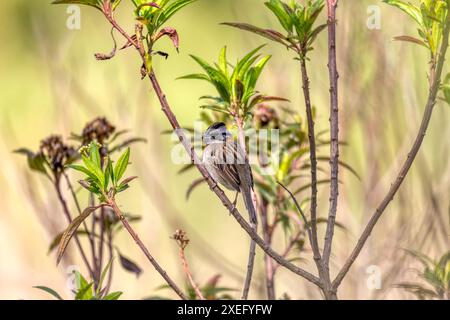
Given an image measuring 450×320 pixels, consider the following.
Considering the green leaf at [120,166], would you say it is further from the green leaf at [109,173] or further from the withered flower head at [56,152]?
the withered flower head at [56,152]

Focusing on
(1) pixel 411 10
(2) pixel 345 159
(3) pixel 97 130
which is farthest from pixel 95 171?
(2) pixel 345 159

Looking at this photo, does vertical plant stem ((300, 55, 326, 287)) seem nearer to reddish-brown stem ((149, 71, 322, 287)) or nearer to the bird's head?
reddish-brown stem ((149, 71, 322, 287))

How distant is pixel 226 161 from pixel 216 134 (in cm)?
13

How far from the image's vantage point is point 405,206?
2.85 m

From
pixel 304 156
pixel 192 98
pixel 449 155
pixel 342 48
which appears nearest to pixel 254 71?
pixel 304 156

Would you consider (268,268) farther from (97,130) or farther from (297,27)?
(297,27)

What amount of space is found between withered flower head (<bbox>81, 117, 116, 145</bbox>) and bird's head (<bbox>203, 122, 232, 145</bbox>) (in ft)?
1.68

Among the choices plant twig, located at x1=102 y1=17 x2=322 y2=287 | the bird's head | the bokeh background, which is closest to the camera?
plant twig, located at x1=102 y1=17 x2=322 y2=287

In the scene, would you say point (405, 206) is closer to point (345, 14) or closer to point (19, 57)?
point (345, 14)

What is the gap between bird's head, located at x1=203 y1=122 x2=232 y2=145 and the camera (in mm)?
2178

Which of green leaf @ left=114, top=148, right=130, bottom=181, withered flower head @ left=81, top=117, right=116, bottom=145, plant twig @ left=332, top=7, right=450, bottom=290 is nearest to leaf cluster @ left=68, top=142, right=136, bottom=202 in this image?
green leaf @ left=114, top=148, right=130, bottom=181

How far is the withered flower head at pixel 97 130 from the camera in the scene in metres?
2.55

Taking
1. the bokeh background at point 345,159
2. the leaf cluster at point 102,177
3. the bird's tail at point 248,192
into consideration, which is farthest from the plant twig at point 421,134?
the bokeh background at point 345,159
